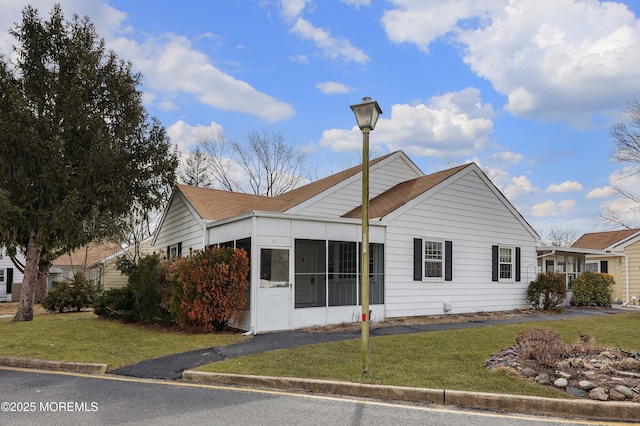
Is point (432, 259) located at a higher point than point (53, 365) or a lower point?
higher

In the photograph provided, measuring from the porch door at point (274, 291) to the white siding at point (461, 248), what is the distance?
11.8 feet

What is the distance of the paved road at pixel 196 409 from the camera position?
561 cm

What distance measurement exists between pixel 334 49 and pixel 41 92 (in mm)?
9995

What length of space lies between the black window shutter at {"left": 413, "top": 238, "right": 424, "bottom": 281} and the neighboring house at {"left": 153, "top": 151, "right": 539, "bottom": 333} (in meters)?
0.03

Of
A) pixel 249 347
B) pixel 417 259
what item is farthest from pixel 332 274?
pixel 249 347

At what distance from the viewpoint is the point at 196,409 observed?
20.2 ft

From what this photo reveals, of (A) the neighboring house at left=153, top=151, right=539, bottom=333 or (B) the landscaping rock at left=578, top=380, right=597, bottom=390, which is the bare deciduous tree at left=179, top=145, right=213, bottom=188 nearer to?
(A) the neighboring house at left=153, top=151, right=539, bottom=333

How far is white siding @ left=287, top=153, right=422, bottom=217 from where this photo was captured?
17422mm

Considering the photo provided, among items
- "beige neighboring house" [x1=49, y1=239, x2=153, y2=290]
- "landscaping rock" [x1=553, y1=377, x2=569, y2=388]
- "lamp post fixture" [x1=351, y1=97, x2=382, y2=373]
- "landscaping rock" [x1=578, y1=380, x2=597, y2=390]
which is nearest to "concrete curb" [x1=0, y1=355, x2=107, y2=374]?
"lamp post fixture" [x1=351, y1=97, x2=382, y2=373]

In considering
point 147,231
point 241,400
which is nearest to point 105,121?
point 241,400

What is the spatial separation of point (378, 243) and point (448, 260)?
3225 millimetres

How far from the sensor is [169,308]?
13594 millimetres

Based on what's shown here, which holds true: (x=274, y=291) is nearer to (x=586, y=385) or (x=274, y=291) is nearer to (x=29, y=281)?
(x=586, y=385)

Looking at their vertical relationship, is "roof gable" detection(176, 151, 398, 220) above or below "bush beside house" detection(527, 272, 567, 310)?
above
